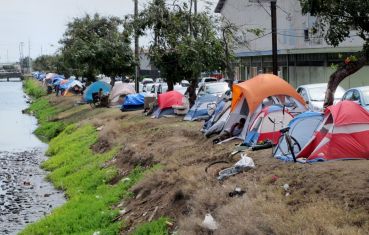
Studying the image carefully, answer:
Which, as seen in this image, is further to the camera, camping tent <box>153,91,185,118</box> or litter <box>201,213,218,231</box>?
camping tent <box>153,91,185,118</box>

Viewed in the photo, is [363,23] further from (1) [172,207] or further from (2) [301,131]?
(1) [172,207]

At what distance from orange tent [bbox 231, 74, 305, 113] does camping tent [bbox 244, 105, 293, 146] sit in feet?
4.54

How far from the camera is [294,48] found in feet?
127

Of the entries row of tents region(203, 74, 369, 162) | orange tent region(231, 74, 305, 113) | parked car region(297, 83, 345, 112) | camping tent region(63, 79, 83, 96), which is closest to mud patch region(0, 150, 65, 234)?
row of tents region(203, 74, 369, 162)

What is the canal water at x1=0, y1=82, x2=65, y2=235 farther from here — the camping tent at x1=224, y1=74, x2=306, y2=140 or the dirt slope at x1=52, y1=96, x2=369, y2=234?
the camping tent at x1=224, y1=74, x2=306, y2=140

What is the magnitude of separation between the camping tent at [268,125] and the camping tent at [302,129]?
67.1 inches

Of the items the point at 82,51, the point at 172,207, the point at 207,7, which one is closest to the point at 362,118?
the point at 172,207

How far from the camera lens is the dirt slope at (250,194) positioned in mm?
7656

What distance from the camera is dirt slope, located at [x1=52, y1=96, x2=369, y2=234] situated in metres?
7.66

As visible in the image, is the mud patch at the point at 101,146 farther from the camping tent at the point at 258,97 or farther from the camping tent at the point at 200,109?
the camping tent at the point at 258,97

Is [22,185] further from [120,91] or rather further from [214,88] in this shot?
[120,91]

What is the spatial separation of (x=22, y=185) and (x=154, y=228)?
34.2 feet

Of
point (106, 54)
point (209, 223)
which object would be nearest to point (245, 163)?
point (209, 223)

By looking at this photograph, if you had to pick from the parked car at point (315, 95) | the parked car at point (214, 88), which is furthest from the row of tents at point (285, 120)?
the parked car at point (214, 88)
